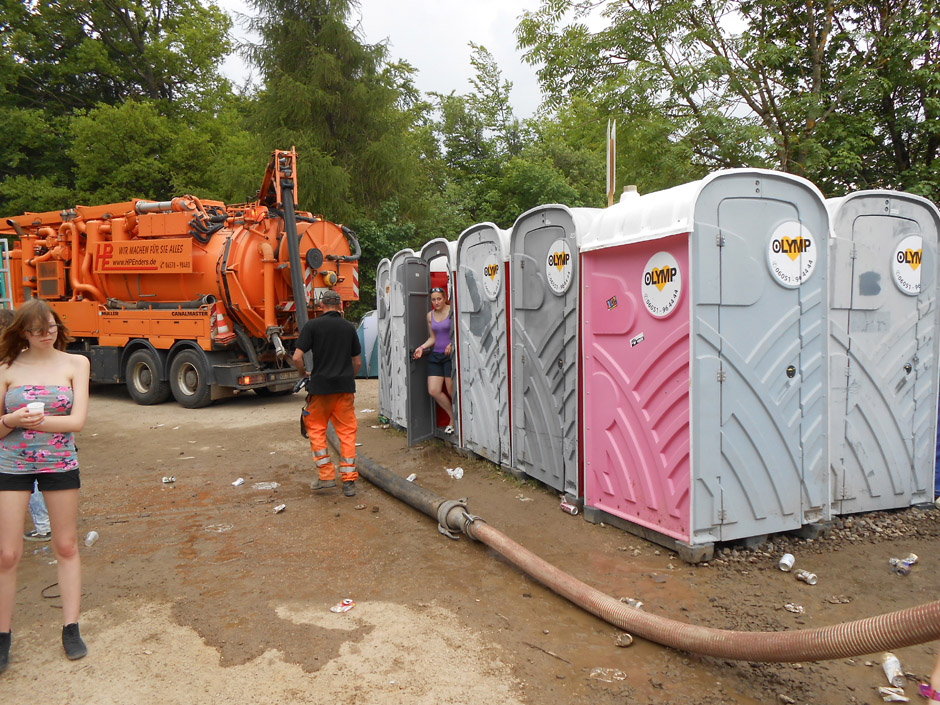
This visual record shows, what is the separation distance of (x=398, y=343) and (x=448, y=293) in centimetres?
113

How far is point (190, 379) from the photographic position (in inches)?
413

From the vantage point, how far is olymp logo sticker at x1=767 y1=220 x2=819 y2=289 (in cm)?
414

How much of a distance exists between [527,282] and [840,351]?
2.46 m

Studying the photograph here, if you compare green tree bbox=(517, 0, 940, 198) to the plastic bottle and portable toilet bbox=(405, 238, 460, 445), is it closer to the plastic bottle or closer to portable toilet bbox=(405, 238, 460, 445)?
portable toilet bbox=(405, 238, 460, 445)

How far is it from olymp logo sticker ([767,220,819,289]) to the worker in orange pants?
3.43 metres

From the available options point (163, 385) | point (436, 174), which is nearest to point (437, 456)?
point (163, 385)

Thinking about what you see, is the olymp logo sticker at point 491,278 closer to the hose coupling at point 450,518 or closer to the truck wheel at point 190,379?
the hose coupling at point 450,518

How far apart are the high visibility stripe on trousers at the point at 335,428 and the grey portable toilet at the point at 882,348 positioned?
3.93m

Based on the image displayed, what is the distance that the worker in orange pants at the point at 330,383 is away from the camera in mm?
5715

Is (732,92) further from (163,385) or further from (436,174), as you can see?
(436,174)

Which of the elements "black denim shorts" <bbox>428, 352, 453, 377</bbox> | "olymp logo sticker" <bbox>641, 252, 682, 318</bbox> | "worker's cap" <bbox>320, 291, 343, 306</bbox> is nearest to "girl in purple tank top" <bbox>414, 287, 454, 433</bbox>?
"black denim shorts" <bbox>428, 352, 453, 377</bbox>

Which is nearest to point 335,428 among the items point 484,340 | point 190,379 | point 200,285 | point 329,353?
point 329,353

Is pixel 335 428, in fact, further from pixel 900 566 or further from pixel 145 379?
pixel 145 379

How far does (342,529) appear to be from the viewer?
5.02m
